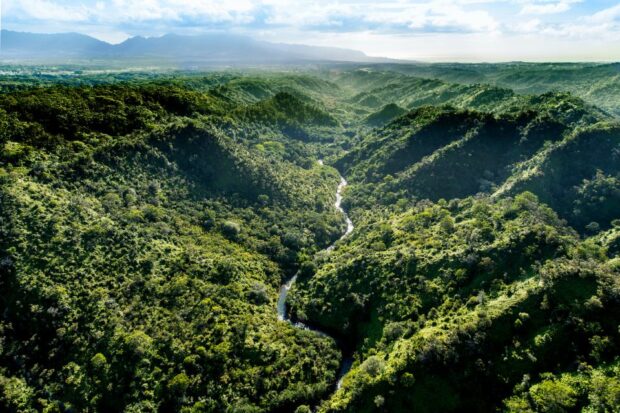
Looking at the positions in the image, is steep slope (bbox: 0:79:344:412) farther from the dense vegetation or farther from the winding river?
the winding river

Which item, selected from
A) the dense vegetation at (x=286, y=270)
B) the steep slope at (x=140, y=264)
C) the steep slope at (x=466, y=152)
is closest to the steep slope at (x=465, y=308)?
the dense vegetation at (x=286, y=270)

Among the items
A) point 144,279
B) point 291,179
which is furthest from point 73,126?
point 291,179

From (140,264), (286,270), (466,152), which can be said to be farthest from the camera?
(466,152)

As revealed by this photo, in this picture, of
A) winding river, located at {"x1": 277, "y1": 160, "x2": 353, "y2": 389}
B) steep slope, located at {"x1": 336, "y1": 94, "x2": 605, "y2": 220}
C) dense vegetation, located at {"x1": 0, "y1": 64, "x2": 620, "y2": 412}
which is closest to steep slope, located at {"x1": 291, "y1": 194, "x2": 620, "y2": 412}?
dense vegetation, located at {"x1": 0, "y1": 64, "x2": 620, "y2": 412}

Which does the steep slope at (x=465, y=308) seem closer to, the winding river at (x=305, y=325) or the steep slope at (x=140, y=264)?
the winding river at (x=305, y=325)

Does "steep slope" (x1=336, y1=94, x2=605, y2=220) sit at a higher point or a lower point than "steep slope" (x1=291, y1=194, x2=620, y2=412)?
higher

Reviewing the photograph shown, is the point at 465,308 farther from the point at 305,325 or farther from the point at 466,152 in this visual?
the point at 466,152

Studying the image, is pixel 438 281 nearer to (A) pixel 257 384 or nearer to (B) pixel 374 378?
(B) pixel 374 378

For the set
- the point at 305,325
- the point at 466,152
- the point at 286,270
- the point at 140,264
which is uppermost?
the point at 466,152

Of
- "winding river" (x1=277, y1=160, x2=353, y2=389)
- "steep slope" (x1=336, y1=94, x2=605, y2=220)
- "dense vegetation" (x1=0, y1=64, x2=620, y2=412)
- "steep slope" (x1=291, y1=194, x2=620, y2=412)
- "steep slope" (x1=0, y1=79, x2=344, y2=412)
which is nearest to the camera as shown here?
"steep slope" (x1=291, y1=194, x2=620, y2=412)

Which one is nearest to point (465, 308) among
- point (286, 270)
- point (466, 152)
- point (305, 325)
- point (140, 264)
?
point (305, 325)
